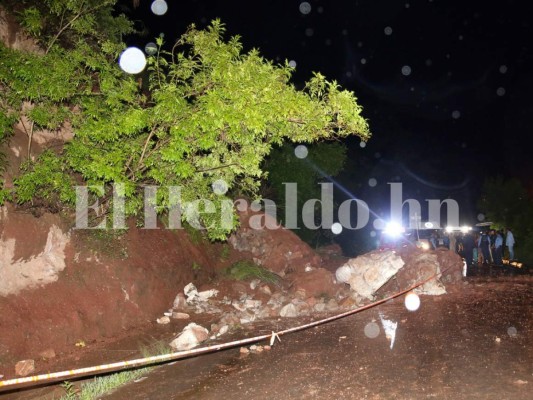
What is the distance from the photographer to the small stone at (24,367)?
7.39 meters

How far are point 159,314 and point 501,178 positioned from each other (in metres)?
33.1

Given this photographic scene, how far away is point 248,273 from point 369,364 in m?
8.07

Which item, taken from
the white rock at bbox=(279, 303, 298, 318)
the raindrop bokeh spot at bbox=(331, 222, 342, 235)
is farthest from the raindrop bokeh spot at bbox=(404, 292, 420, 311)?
the raindrop bokeh spot at bbox=(331, 222, 342, 235)

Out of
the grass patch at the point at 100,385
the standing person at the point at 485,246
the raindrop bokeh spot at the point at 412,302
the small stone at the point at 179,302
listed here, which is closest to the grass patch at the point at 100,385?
the grass patch at the point at 100,385

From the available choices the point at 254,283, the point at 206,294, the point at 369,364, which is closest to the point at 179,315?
the point at 206,294

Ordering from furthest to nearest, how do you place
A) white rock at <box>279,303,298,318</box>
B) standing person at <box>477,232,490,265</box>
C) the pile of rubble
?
standing person at <box>477,232,490,265</box> < the pile of rubble < white rock at <box>279,303,298,318</box>

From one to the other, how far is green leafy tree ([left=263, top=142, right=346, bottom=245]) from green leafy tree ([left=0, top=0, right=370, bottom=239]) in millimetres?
13019

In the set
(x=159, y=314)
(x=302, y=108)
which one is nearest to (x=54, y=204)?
(x=159, y=314)

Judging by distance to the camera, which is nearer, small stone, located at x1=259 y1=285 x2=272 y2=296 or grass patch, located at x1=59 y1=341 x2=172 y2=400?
grass patch, located at x1=59 y1=341 x2=172 y2=400

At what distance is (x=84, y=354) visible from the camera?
8.48m

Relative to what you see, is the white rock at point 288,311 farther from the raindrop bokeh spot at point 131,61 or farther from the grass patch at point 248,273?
the raindrop bokeh spot at point 131,61

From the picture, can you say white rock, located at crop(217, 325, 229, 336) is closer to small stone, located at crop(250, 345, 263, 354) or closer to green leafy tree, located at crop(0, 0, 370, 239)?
small stone, located at crop(250, 345, 263, 354)

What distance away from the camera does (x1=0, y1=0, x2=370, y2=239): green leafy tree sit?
257 inches

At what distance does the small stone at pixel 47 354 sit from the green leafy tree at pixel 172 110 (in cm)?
315
